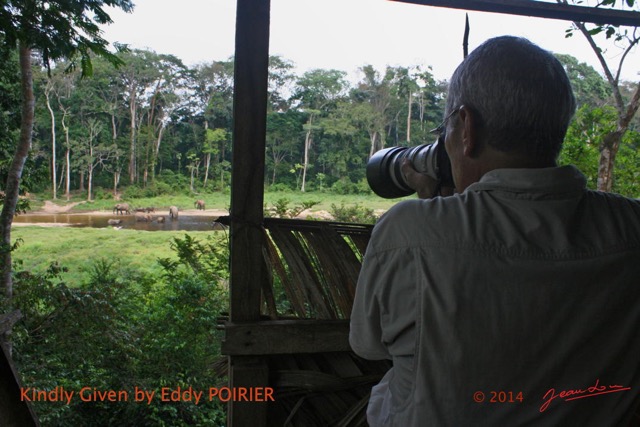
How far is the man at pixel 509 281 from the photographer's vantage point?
21.9 inches

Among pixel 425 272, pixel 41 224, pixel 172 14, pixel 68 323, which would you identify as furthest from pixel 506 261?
pixel 172 14

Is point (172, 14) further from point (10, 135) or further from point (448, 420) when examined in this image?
point (448, 420)

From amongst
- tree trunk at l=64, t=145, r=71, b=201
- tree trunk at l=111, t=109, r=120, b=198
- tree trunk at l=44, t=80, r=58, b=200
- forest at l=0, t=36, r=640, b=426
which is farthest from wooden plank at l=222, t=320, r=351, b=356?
tree trunk at l=111, t=109, r=120, b=198

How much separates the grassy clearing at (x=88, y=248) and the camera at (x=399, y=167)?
8293 mm

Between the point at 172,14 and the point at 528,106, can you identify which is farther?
the point at 172,14

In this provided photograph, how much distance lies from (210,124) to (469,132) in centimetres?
1235

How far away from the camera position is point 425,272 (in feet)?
1.85

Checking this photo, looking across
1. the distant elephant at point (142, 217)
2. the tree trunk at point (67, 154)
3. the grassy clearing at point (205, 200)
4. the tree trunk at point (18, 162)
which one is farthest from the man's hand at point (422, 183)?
the tree trunk at point (67, 154)

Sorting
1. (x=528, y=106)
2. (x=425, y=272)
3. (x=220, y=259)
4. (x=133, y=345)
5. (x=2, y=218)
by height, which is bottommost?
(x=133, y=345)

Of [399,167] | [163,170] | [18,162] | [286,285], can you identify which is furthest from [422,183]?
[163,170]

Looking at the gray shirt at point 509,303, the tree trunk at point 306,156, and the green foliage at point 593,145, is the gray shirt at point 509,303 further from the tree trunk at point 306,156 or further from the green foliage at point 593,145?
the tree trunk at point 306,156

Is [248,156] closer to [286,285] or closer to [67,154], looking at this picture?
[286,285]

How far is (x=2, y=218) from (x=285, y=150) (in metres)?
5.03

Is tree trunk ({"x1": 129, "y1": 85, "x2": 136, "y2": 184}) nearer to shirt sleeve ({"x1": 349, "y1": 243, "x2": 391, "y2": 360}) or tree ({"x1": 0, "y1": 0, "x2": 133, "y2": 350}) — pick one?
tree ({"x1": 0, "y1": 0, "x2": 133, "y2": 350})
